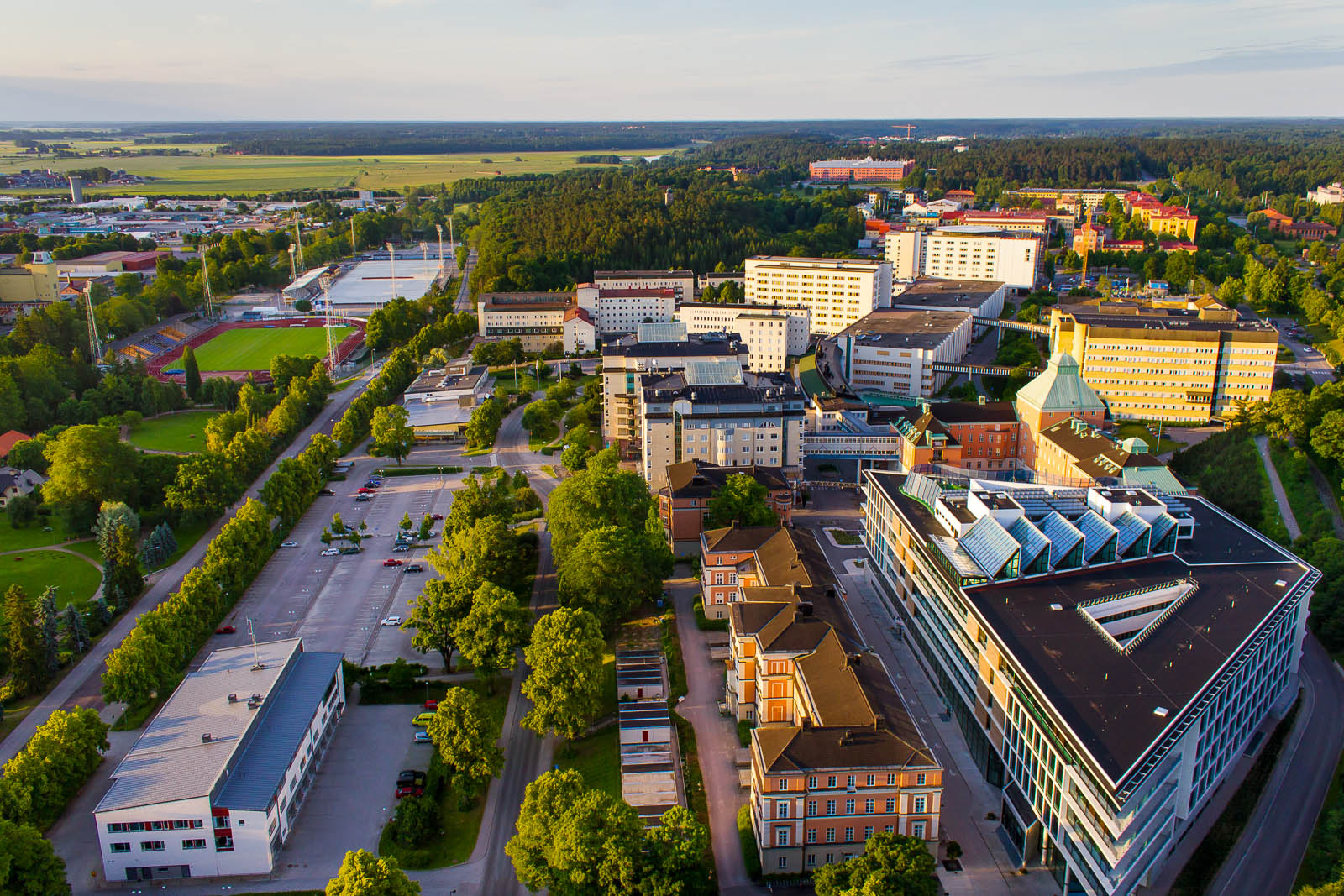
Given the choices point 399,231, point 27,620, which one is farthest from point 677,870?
point 399,231

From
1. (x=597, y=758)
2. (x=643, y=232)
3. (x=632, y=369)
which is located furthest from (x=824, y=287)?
(x=597, y=758)

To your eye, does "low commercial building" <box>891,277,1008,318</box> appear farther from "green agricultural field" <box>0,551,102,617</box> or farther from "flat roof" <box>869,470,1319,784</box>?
"green agricultural field" <box>0,551,102,617</box>

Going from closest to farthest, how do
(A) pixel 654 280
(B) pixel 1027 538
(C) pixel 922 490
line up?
(B) pixel 1027 538 < (C) pixel 922 490 < (A) pixel 654 280

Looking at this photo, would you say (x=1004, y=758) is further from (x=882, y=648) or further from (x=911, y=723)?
(x=882, y=648)

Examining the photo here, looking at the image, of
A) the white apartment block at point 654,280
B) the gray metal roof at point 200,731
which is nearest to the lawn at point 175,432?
the gray metal roof at point 200,731

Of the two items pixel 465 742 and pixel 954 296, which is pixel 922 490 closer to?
pixel 465 742

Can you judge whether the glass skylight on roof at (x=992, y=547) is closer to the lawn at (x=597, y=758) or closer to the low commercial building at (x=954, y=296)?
the lawn at (x=597, y=758)
